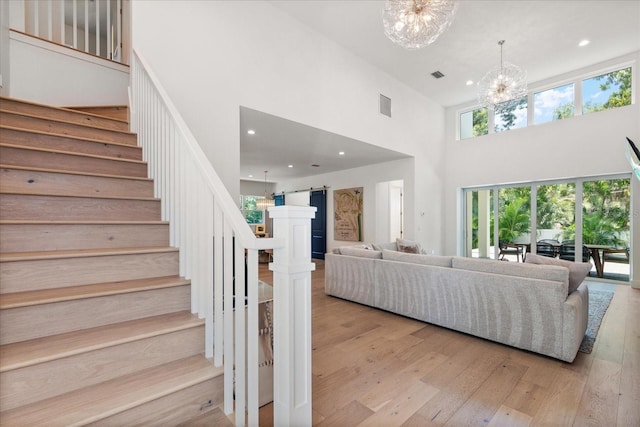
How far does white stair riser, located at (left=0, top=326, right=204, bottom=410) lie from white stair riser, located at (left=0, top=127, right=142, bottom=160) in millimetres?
1935

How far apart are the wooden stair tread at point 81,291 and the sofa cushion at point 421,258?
262 centimetres

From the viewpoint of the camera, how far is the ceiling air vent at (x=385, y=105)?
5348mm

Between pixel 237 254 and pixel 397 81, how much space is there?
559 centimetres

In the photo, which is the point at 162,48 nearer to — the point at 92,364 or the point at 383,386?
the point at 92,364

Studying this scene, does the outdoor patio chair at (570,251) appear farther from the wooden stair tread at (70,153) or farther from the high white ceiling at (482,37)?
the wooden stair tread at (70,153)

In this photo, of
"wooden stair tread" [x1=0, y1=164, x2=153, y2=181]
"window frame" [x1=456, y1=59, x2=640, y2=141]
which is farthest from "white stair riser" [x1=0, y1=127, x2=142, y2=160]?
"window frame" [x1=456, y1=59, x2=640, y2=141]

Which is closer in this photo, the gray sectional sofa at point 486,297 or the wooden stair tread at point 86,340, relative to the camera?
the wooden stair tread at point 86,340

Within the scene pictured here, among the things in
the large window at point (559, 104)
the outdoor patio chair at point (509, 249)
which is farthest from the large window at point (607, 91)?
the outdoor patio chair at point (509, 249)

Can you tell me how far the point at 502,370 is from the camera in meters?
2.34

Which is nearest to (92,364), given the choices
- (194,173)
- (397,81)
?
(194,173)

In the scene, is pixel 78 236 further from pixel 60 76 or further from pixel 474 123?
pixel 474 123

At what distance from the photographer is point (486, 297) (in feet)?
9.38

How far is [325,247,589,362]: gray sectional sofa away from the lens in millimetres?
2480

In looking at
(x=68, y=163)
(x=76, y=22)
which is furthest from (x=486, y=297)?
(x=76, y=22)
